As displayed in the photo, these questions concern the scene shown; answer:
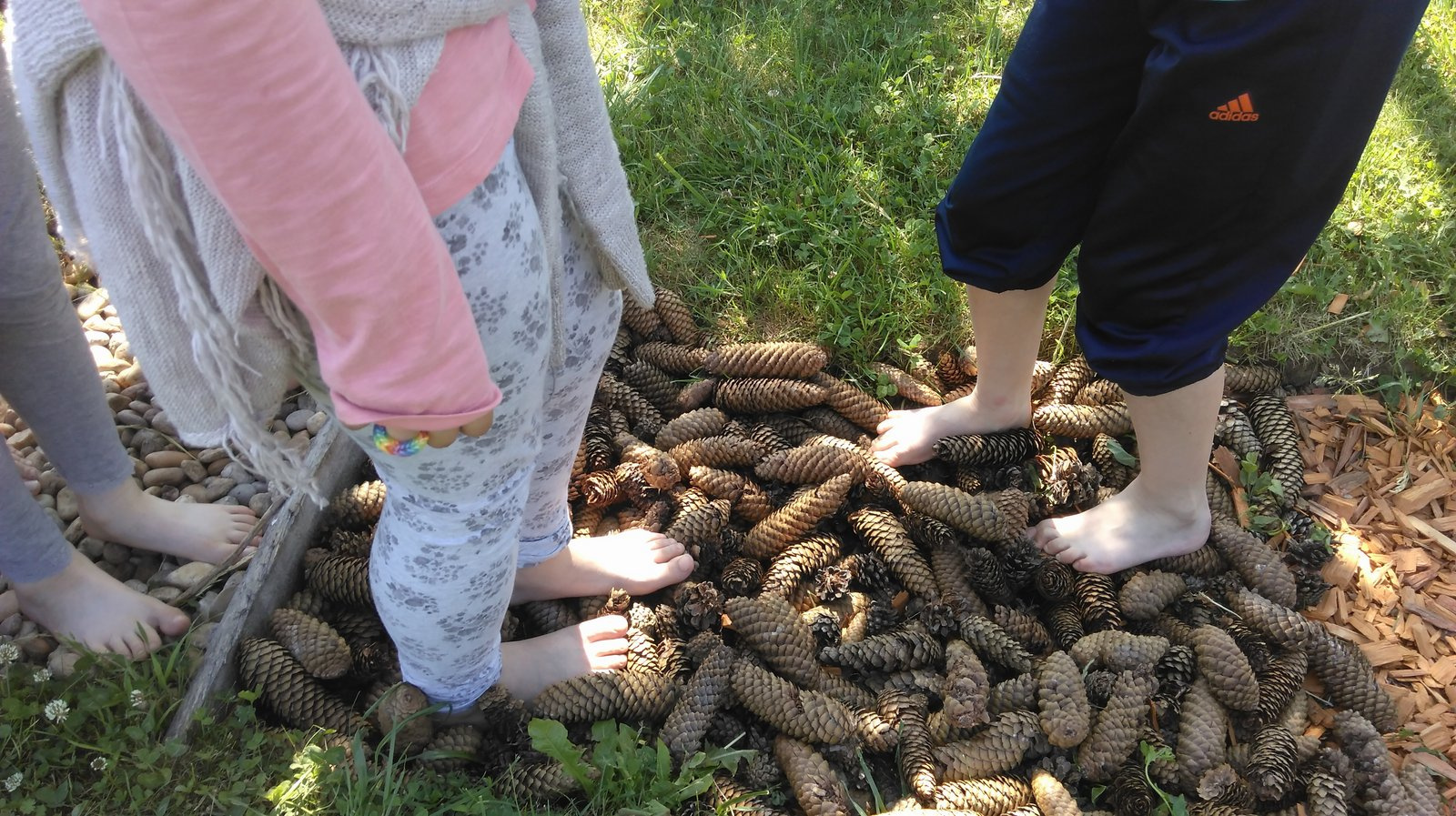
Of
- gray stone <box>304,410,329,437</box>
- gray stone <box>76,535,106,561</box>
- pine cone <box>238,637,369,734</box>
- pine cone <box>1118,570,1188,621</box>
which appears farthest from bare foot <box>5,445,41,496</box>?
pine cone <box>1118,570,1188,621</box>

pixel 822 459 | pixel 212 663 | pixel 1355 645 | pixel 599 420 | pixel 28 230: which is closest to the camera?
pixel 28 230

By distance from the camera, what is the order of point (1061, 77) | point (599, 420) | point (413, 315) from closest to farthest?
1. point (413, 315)
2. point (1061, 77)
3. point (599, 420)

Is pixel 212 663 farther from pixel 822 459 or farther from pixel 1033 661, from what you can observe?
pixel 1033 661

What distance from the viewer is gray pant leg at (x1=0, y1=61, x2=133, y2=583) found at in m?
1.77

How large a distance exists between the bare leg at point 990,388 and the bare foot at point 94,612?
184 centimetres

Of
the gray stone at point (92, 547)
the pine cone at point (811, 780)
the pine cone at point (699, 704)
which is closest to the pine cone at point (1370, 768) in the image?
the pine cone at point (811, 780)

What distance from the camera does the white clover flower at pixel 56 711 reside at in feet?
6.42

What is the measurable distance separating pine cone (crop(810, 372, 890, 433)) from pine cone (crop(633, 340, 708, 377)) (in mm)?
395

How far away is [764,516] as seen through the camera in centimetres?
258

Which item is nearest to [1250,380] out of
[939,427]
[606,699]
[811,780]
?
[939,427]

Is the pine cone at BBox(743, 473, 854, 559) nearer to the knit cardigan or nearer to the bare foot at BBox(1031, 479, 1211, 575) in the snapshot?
the bare foot at BBox(1031, 479, 1211, 575)

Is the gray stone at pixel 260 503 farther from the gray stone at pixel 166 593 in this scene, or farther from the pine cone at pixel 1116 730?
the pine cone at pixel 1116 730

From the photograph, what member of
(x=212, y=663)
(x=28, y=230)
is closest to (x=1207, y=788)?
(x=212, y=663)

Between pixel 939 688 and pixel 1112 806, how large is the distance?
44cm
